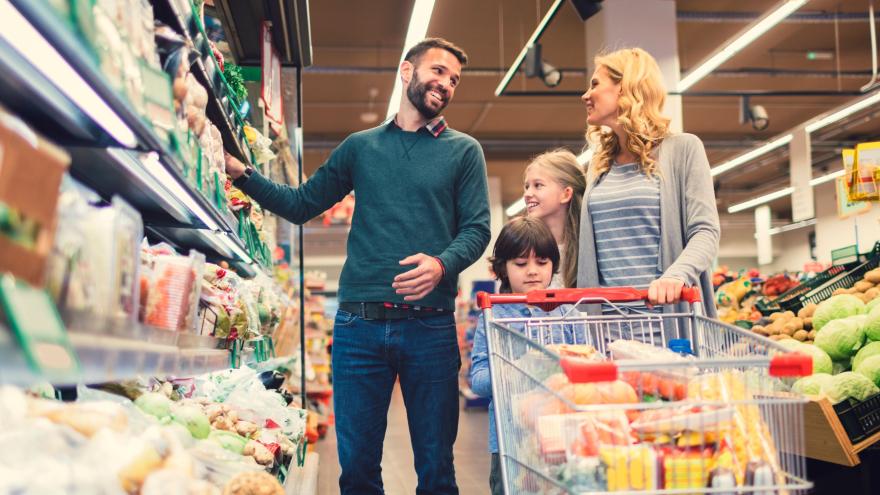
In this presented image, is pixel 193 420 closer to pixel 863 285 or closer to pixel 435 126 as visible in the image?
pixel 435 126

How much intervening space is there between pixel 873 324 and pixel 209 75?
10.1 feet

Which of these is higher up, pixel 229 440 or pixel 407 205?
pixel 407 205

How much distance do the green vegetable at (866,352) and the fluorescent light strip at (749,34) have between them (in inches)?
150

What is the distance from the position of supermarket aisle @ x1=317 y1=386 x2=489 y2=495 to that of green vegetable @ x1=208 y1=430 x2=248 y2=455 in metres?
2.68

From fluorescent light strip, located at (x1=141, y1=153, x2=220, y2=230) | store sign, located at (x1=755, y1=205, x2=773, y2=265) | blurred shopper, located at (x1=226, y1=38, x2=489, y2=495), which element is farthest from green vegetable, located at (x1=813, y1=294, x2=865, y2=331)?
store sign, located at (x1=755, y1=205, x2=773, y2=265)

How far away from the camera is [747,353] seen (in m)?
1.77

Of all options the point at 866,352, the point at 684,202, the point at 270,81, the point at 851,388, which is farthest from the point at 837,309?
the point at 270,81

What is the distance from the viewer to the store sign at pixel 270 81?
11.7 ft

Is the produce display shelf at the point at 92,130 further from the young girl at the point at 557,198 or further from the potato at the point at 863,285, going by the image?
the potato at the point at 863,285

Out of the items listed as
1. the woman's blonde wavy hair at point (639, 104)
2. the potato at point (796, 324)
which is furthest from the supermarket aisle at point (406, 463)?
the woman's blonde wavy hair at point (639, 104)

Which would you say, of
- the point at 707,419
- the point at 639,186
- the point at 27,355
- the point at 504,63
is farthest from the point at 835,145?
the point at 27,355

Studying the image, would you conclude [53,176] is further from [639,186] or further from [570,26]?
[570,26]

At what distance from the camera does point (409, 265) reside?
8.71ft

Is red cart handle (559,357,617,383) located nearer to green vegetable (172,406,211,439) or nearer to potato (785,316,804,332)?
green vegetable (172,406,211,439)
